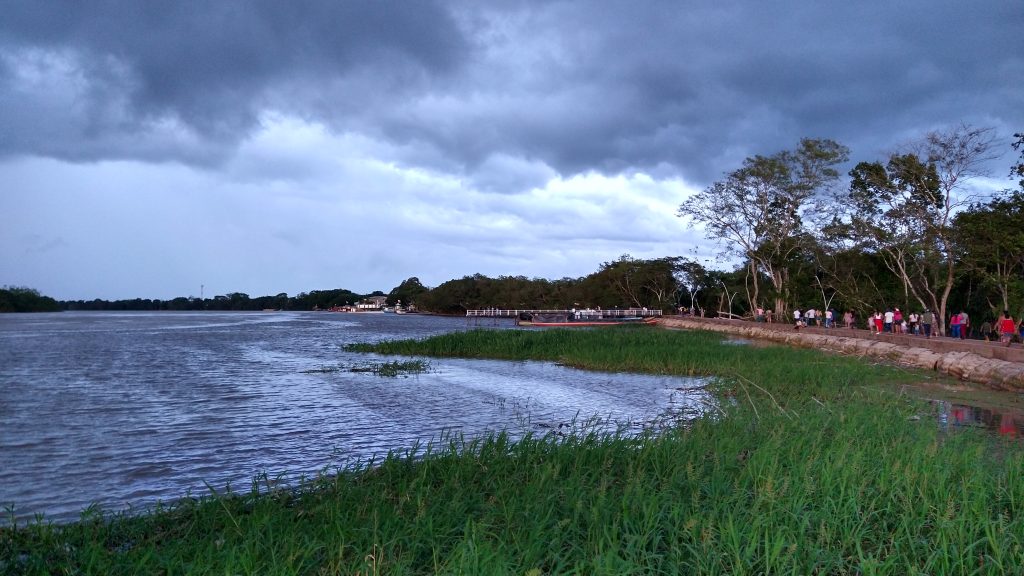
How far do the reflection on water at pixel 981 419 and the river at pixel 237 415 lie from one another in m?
4.00

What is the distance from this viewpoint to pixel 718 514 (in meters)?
4.82

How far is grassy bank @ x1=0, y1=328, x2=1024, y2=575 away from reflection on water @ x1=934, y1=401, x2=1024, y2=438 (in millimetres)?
2440

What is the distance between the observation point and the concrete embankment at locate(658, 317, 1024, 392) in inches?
609

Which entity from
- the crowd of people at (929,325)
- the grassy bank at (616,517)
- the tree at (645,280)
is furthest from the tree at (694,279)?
the grassy bank at (616,517)

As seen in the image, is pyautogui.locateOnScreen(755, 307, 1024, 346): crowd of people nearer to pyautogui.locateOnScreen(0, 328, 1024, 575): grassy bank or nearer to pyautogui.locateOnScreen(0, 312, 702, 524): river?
pyautogui.locateOnScreen(0, 312, 702, 524): river

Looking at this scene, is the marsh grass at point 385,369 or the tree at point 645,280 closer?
the marsh grass at point 385,369

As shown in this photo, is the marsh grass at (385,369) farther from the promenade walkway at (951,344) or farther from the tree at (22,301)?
the tree at (22,301)

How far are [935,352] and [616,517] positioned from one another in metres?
18.7

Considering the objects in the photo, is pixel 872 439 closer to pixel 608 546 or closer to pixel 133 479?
pixel 608 546

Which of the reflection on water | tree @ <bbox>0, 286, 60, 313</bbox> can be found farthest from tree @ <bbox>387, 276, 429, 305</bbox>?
the reflection on water

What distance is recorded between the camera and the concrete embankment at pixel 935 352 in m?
15.5

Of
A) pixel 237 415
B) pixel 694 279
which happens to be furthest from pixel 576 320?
pixel 237 415

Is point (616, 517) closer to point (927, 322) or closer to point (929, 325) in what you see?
point (927, 322)

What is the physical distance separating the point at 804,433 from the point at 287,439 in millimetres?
7628
